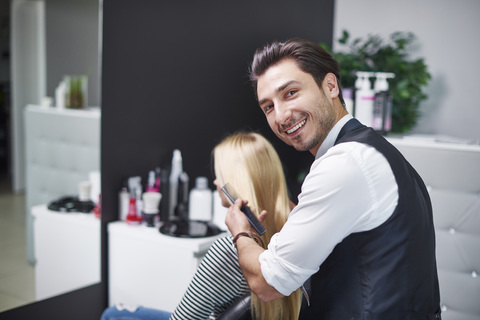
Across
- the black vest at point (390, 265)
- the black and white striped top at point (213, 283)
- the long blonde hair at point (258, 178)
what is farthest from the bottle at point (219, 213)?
the black vest at point (390, 265)

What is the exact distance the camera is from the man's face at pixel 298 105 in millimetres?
1256

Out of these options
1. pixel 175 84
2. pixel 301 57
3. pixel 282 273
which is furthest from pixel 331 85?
pixel 175 84

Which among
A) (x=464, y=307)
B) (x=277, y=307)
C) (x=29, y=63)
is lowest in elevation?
(x=464, y=307)

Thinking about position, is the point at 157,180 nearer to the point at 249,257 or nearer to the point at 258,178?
the point at 258,178

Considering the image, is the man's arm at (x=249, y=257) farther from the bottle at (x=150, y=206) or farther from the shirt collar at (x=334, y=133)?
the bottle at (x=150, y=206)

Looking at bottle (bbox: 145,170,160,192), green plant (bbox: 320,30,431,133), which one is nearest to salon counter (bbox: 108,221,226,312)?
bottle (bbox: 145,170,160,192)

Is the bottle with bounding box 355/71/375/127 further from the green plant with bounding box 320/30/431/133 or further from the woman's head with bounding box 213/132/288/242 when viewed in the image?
the woman's head with bounding box 213/132/288/242

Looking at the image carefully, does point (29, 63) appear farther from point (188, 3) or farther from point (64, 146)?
point (188, 3)

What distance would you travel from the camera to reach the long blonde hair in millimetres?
1622

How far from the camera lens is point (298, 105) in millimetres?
1254

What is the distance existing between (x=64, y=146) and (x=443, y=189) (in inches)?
63.3

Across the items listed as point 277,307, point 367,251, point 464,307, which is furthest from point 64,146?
point 464,307

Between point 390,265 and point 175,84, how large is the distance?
1568mm

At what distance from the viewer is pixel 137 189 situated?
85.0 inches
